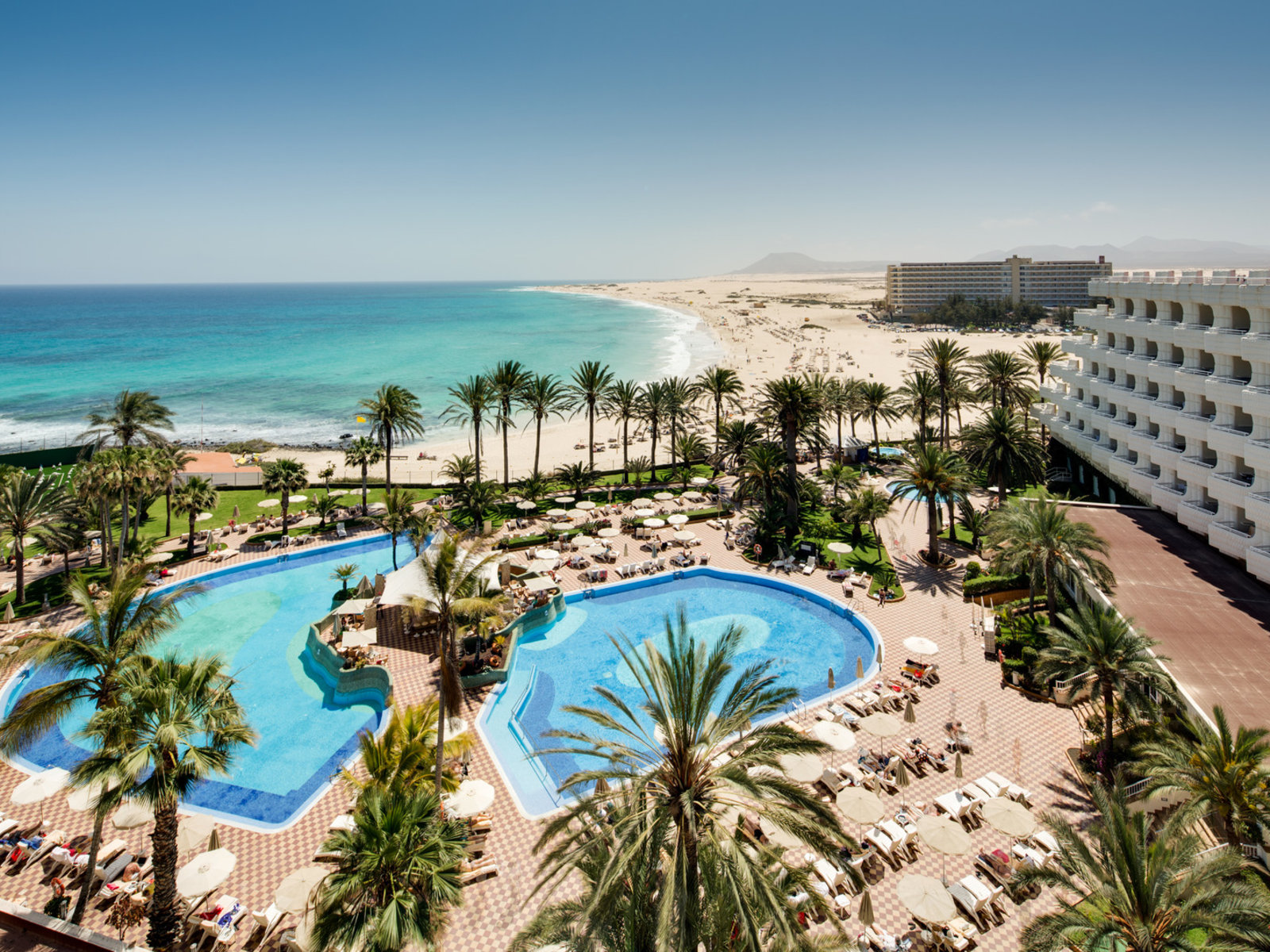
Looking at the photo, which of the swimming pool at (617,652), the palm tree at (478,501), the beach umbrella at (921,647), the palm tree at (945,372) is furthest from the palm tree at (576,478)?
the beach umbrella at (921,647)

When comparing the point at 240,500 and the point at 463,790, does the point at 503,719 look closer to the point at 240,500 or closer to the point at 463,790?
the point at 463,790

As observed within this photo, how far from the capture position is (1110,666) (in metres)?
18.5

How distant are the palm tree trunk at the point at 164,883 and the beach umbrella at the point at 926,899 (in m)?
15.7

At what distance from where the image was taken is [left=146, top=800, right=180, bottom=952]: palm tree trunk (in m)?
14.4

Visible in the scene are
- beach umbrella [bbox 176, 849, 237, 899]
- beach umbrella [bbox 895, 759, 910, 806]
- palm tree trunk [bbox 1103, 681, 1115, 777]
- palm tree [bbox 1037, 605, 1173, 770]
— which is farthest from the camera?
beach umbrella [bbox 895, 759, 910, 806]

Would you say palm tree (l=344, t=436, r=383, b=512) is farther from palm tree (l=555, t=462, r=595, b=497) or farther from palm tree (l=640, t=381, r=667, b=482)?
palm tree (l=640, t=381, r=667, b=482)

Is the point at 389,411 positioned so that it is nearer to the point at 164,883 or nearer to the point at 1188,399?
Answer: the point at 164,883

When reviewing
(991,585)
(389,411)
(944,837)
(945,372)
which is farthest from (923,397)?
(944,837)

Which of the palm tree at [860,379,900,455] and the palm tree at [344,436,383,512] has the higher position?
the palm tree at [860,379,900,455]

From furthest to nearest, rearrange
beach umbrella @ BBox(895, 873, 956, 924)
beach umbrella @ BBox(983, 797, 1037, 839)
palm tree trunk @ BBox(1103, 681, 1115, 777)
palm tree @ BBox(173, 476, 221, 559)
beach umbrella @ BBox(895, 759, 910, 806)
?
palm tree @ BBox(173, 476, 221, 559)
beach umbrella @ BBox(895, 759, 910, 806)
palm tree trunk @ BBox(1103, 681, 1115, 777)
beach umbrella @ BBox(983, 797, 1037, 839)
beach umbrella @ BBox(895, 873, 956, 924)

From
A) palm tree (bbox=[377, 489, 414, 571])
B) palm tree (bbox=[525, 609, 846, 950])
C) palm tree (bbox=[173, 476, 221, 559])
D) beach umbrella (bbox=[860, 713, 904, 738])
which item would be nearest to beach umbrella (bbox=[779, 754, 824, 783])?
beach umbrella (bbox=[860, 713, 904, 738])

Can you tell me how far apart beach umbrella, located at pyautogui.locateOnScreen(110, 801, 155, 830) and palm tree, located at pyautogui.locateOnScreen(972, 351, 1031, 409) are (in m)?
51.0

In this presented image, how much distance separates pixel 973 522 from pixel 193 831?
35.6 m

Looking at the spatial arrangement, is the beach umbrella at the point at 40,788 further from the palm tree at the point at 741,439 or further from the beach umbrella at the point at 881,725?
the palm tree at the point at 741,439
